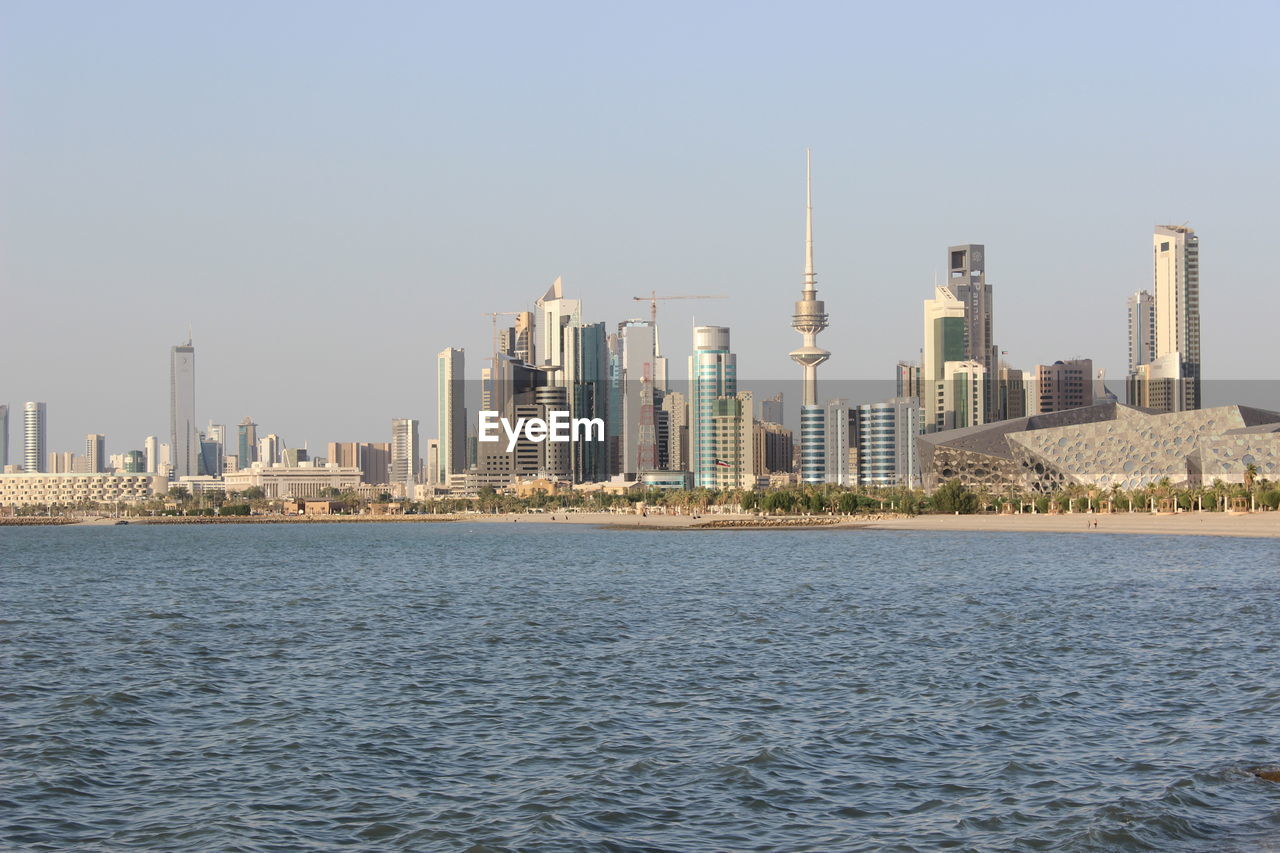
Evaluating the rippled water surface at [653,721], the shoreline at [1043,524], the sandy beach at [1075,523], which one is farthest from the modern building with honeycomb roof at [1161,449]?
the rippled water surface at [653,721]

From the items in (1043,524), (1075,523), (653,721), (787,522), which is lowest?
(787,522)

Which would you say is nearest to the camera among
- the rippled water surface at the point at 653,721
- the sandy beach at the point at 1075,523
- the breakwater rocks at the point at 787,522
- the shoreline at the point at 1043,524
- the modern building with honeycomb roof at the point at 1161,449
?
the rippled water surface at the point at 653,721

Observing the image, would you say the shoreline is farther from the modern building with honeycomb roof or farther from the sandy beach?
the modern building with honeycomb roof

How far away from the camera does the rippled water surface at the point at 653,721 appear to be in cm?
2184

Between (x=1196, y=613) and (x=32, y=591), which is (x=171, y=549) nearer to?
(x=32, y=591)

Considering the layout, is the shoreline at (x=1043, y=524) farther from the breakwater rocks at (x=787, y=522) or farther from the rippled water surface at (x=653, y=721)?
the rippled water surface at (x=653, y=721)

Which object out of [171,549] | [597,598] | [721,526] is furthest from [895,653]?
[721,526]

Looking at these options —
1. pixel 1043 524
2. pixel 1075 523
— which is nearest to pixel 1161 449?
pixel 1075 523

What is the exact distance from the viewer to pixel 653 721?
99.9 feet

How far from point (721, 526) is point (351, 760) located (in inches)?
6350

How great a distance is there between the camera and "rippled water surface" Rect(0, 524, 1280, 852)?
860 inches

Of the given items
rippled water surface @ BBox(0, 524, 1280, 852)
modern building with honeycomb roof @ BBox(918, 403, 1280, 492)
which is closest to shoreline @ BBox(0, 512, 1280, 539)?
modern building with honeycomb roof @ BBox(918, 403, 1280, 492)

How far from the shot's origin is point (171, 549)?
140 m

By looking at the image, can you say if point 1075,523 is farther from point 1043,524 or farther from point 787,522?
point 787,522
